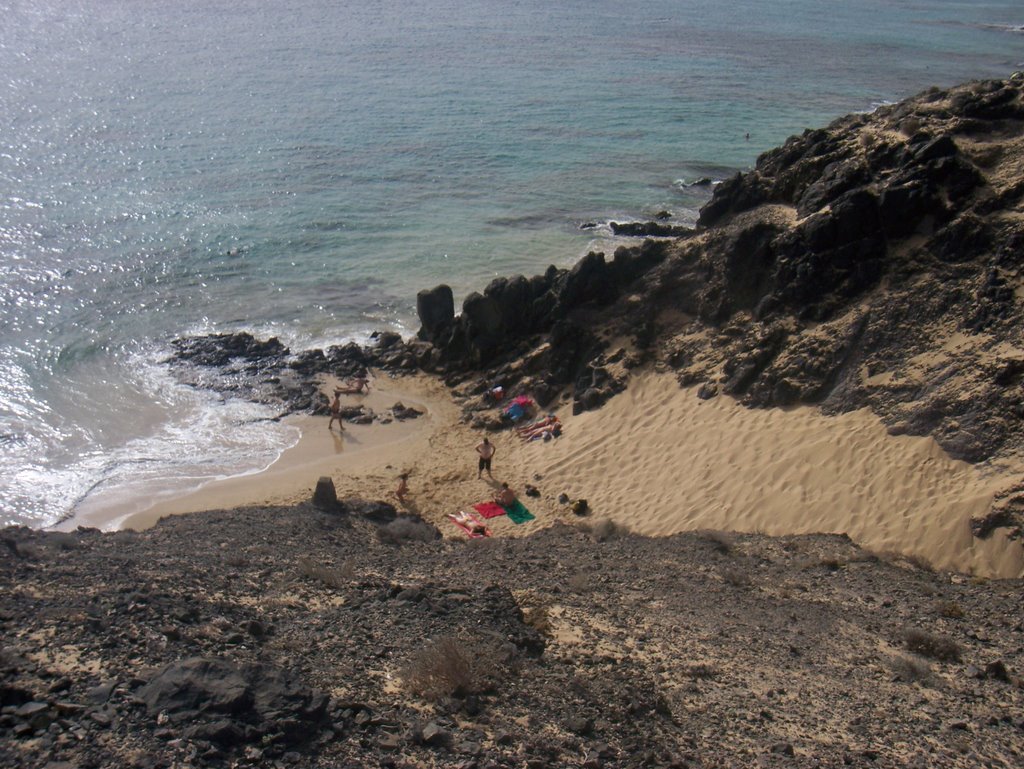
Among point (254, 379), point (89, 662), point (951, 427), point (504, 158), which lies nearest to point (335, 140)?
point (504, 158)

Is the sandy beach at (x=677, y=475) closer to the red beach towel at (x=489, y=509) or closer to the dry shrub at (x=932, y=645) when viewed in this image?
the red beach towel at (x=489, y=509)

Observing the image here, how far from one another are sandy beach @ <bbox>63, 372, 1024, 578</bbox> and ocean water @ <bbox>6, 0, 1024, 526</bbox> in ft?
6.72

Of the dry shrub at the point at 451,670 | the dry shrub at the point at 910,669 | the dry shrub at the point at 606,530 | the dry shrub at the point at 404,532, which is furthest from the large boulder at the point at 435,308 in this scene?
the dry shrub at the point at 910,669

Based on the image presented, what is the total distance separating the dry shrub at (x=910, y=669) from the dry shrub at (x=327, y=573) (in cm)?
639

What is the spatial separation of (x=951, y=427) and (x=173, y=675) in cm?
1235

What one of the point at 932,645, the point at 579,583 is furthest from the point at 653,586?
the point at 932,645

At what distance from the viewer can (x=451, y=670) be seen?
881cm

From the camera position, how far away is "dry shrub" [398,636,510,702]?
8.70 metres

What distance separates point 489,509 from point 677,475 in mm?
3577

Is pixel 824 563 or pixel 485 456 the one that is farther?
pixel 485 456

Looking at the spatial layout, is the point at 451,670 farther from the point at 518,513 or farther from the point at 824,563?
the point at 518,513

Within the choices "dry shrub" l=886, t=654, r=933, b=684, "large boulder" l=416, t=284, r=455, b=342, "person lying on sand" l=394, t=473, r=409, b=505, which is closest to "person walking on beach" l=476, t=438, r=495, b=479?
"person lying on sand" l=394, t=473, r=409, b=505

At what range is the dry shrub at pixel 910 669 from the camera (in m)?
9.93

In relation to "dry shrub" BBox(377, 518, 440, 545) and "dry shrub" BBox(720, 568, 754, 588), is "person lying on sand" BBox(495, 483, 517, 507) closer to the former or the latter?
"dry shrub" BBox(377, 518, 440, 545)
